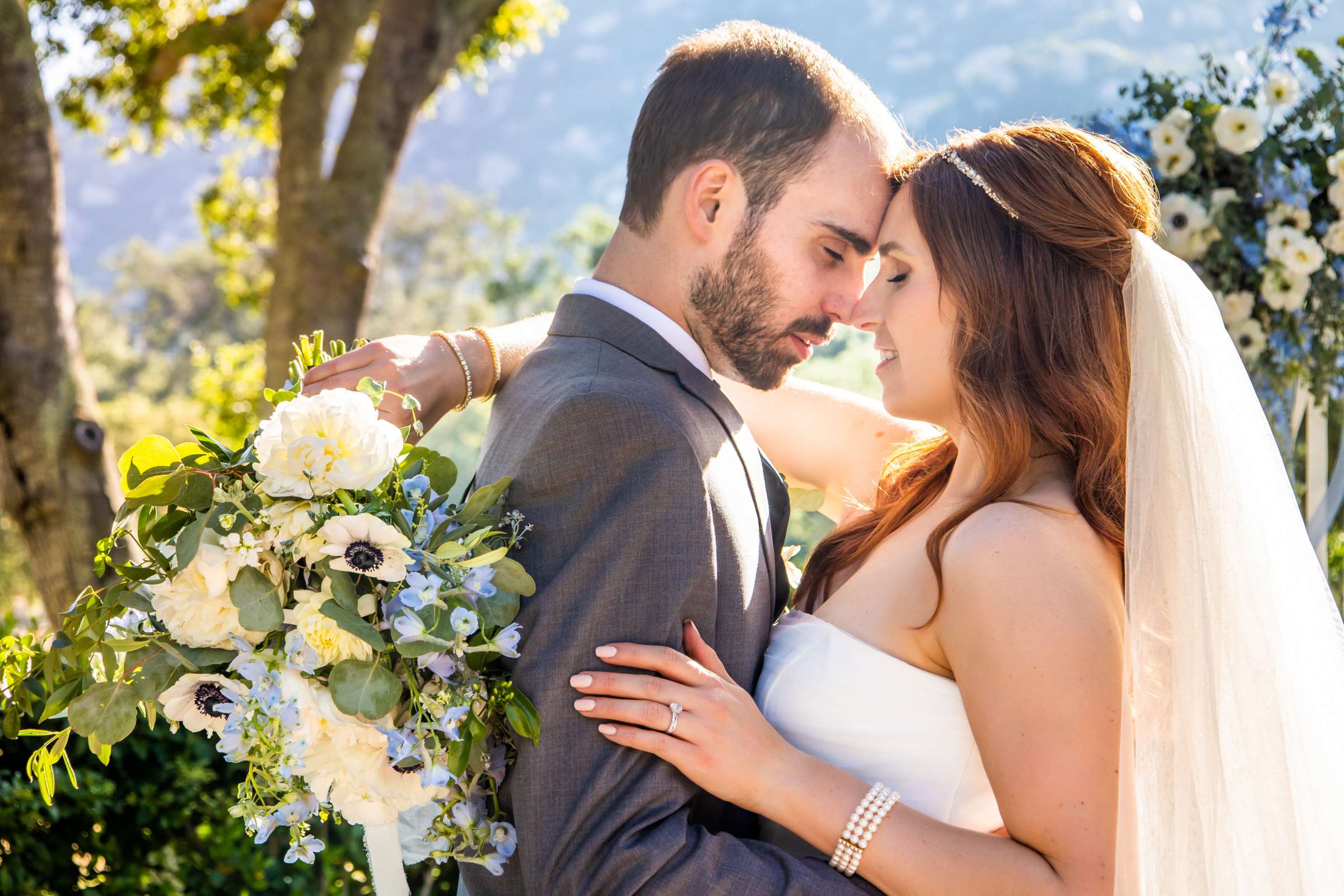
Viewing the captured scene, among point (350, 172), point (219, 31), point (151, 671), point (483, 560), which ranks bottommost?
point (151, 671)

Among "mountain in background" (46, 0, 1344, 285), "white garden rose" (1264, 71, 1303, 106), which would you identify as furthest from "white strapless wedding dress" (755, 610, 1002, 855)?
"white garden rose" (1264, 71, 1303, 106)

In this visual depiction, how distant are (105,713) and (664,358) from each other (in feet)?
3.64

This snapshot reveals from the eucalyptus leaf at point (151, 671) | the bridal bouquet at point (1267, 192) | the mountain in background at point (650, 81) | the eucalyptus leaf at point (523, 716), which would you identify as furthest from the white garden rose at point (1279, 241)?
the eucalyptus leaf at point (151, 671)

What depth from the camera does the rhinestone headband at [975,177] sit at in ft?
7.24

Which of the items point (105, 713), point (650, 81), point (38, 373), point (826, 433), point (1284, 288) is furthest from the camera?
point (38, 373)

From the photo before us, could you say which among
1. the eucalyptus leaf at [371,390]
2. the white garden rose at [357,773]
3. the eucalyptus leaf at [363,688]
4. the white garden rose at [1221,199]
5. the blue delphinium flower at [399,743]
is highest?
the white garden rose at [1221,199]

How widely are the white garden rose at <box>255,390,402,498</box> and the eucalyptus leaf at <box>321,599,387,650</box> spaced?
0.55 ft

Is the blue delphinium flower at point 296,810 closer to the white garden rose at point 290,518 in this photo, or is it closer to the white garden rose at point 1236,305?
the white garden rose at point 290,518

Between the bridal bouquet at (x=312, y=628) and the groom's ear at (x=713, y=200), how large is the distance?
0.78m

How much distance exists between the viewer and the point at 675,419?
1.86m

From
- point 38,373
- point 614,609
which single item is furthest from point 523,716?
point 38,373

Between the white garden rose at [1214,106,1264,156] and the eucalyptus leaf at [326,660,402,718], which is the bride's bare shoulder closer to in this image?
the eucalyptus leaf at [326,660,402,718]

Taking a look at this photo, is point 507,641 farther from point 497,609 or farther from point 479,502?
point 479,502

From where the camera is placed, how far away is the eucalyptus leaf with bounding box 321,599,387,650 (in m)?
1.56
